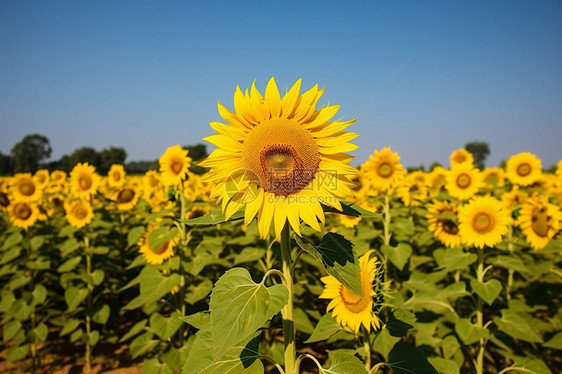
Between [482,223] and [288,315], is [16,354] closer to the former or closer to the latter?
[288,315]

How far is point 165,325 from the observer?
3631mm

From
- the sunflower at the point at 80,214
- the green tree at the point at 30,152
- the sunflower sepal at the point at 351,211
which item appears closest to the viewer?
the sunflower sepal at the point at 351,211

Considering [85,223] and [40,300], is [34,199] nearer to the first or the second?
[85,223]

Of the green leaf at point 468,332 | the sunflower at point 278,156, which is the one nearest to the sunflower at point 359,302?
the sunflower at point 278,156

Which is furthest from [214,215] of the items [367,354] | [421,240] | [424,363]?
[421,240]

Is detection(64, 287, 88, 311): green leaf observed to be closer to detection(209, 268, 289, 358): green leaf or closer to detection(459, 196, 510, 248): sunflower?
detection(209, 268, 289, 358): green leaf

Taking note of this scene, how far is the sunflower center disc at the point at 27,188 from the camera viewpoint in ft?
20.9

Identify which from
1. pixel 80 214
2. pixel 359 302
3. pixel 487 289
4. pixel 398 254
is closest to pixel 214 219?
pixel 359 302

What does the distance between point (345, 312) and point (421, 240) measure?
3.05 meters

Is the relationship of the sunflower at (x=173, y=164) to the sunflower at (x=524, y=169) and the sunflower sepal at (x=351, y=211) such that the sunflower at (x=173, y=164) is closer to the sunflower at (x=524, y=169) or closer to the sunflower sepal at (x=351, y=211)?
the sunflower sepal at (x=351, y=211)

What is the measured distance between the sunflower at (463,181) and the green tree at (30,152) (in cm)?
7447

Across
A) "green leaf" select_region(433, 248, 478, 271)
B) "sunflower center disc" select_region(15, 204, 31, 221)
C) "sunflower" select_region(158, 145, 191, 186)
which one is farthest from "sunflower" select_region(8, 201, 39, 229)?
"green leaf" select_region(433, 248, 478, 271)

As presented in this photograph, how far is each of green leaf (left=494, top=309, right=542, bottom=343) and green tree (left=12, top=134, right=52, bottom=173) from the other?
2983 inches

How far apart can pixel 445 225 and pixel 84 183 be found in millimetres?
5775
